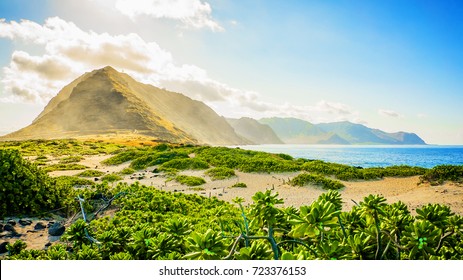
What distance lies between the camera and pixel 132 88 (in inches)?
7357

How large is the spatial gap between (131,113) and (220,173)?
129m

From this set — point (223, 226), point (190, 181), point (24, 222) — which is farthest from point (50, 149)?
point (223, 226)

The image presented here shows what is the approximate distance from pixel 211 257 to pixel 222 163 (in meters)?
19.7

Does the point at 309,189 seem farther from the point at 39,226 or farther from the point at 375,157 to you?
the point at 375,157

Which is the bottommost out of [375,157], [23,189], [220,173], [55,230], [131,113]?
[375,157]

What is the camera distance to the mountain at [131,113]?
122363 millimetres

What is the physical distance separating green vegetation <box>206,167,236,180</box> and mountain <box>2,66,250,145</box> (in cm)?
9667

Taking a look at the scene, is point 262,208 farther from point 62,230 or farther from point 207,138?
point 207,138

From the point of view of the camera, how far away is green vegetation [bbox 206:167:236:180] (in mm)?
17741

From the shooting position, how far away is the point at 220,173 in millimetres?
18266

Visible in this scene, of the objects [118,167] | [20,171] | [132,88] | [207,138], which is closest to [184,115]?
[207,138]

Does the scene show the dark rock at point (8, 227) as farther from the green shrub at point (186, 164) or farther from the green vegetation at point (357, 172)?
the green vegetation at point (357, 172)

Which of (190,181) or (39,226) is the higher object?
(39,226)

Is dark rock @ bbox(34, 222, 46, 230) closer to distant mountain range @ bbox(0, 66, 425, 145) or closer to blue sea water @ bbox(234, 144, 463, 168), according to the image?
blue sea water @ bbox(234, 144, 463, 168)
